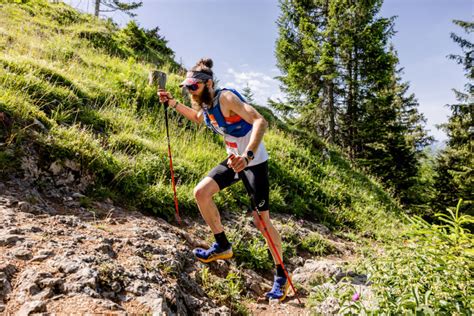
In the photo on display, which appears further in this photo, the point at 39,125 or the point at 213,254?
the point at 39,125

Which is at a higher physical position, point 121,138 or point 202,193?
point 121,138

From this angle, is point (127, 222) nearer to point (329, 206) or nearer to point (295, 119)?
point (329, 206)

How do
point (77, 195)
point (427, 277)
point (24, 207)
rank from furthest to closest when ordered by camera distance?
point (77, 195) → point (24, 207) → point (427, 277)

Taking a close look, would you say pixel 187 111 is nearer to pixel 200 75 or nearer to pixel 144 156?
pixel 200 75

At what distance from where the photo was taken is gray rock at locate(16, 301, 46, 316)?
86.5 inches

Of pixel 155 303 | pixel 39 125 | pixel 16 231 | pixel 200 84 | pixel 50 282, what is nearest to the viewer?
pixel 50 282

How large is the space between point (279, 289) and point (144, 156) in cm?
Answer: 348

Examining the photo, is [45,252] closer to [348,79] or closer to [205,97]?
[205,97]

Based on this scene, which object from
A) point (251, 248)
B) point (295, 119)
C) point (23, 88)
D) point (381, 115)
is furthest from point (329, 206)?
point (381, 115)

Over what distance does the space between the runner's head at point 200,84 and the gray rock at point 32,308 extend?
2658 millimetres

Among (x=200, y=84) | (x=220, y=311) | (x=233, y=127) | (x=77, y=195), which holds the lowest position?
(x=220, y=311)

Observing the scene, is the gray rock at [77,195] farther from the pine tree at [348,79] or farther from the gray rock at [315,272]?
the pine tree at [348,79]

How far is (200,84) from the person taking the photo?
382 cm

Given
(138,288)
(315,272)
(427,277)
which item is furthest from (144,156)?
(427,277)
